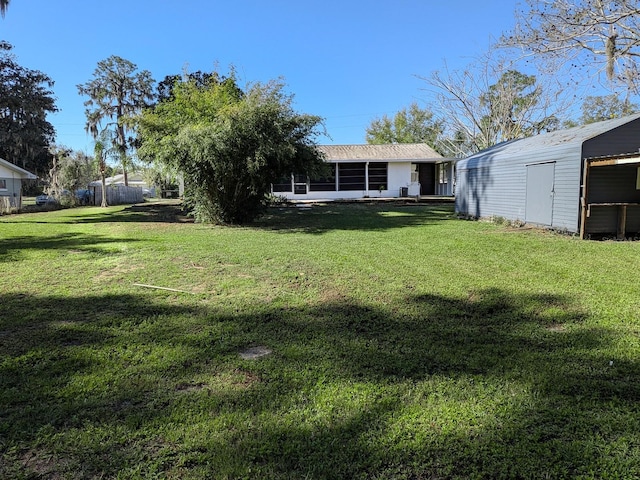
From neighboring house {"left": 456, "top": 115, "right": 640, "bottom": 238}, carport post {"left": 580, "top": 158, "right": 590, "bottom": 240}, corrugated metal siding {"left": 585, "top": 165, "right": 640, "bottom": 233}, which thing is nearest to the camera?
carport post {"left": 580, "top": 158, "right": 590, "bottom": 240}

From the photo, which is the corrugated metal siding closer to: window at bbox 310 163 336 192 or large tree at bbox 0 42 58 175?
window at bbox 310 163 336 192

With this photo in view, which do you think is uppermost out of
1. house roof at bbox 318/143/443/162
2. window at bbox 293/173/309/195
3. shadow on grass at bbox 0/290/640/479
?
house roof at bbox 318/143/443/162

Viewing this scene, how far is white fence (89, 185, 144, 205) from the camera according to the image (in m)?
29.6

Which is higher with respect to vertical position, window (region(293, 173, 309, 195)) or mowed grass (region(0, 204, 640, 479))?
window (region(293, 173, 309, 195))

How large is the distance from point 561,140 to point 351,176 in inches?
718

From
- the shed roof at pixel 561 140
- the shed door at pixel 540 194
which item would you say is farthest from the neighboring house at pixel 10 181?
the shed door at pixel 540 194

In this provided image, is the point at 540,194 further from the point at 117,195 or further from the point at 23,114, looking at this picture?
the point at 23,114

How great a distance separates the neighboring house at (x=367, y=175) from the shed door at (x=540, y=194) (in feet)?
52.6

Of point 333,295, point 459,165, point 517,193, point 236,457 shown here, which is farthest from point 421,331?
point 459,165

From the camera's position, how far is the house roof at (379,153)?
27734 millimetres

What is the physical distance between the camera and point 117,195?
102 ft

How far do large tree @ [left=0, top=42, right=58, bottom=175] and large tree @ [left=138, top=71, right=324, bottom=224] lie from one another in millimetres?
25814

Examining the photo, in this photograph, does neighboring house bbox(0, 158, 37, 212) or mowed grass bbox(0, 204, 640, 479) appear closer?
mowed grass bbox(0, 204, 640, 479)

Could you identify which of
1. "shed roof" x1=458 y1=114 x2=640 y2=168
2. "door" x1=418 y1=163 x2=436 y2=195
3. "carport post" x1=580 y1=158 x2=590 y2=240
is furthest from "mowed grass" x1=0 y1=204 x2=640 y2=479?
"door" x1=418 y1=163 x2=436 y2=195
